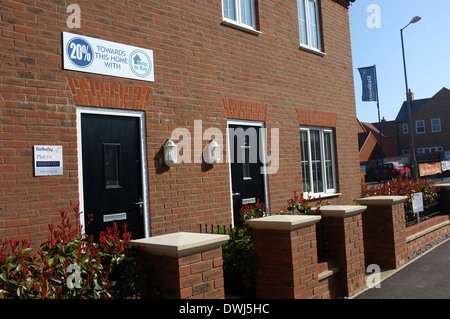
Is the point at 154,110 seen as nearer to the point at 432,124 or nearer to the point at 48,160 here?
the point at 48,160

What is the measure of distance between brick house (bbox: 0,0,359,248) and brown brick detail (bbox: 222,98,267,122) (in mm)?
27

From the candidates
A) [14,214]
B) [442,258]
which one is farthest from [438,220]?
[14,214]

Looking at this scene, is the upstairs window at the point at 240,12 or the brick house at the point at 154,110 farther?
the upstairs window at the point at 240,12

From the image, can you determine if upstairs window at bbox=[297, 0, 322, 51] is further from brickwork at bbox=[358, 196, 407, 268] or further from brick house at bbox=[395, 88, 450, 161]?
brick house at bbox=[395, 88, 450, 161]

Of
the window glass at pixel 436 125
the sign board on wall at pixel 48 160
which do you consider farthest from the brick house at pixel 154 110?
the window glass at pixel 436 125

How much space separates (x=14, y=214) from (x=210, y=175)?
315 centimetres

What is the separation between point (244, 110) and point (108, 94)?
2.86 m

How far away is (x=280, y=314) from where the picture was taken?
3928 mm

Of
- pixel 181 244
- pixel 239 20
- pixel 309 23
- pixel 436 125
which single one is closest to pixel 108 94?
pixel 181 244

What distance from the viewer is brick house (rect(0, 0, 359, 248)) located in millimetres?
4672

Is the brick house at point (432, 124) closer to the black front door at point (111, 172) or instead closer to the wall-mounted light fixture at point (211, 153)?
the wall-mounted light fixture at point (211, 153)

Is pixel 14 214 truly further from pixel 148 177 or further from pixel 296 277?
pixel 296 277

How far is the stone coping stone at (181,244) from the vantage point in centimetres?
342

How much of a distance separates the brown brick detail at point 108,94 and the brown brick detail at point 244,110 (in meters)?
1.77
